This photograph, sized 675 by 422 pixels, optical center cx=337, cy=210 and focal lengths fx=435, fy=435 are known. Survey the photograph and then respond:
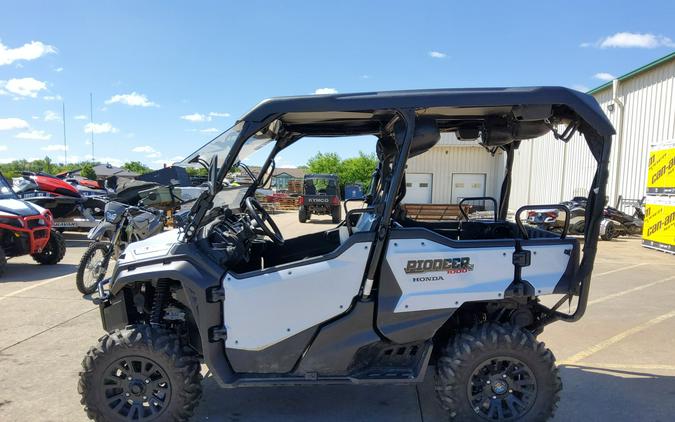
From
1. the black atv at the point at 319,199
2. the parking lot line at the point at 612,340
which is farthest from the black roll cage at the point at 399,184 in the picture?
the black atv at the point at 319,199

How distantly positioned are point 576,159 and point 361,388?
17.2m

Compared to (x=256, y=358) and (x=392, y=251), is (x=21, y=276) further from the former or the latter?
(x=392, y=251)

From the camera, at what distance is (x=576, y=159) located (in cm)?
1750

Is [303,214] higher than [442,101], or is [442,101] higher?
[442,101]

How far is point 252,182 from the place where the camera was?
13.7ft

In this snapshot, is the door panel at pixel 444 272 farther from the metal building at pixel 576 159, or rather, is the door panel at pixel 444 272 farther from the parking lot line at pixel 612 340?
the metal building at pixel 576 159

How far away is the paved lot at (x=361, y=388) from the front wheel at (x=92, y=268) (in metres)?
0.20

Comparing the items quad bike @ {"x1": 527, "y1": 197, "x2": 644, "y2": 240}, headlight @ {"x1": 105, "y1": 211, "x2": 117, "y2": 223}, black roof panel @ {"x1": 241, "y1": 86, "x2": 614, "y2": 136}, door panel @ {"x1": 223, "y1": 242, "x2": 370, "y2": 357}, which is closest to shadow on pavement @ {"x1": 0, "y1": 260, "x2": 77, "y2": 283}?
headlight @ {"x1": 105, "y1": 211, "x2": 117, "y2": 223}

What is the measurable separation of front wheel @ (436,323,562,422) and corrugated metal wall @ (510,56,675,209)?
413 inches

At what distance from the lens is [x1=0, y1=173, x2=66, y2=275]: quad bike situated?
732 centimetres

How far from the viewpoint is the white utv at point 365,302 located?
9.02ft

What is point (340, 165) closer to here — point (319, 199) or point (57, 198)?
point (319, 199)

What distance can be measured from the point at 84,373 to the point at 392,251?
6.98 ft

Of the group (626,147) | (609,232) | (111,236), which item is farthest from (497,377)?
(626,147)
